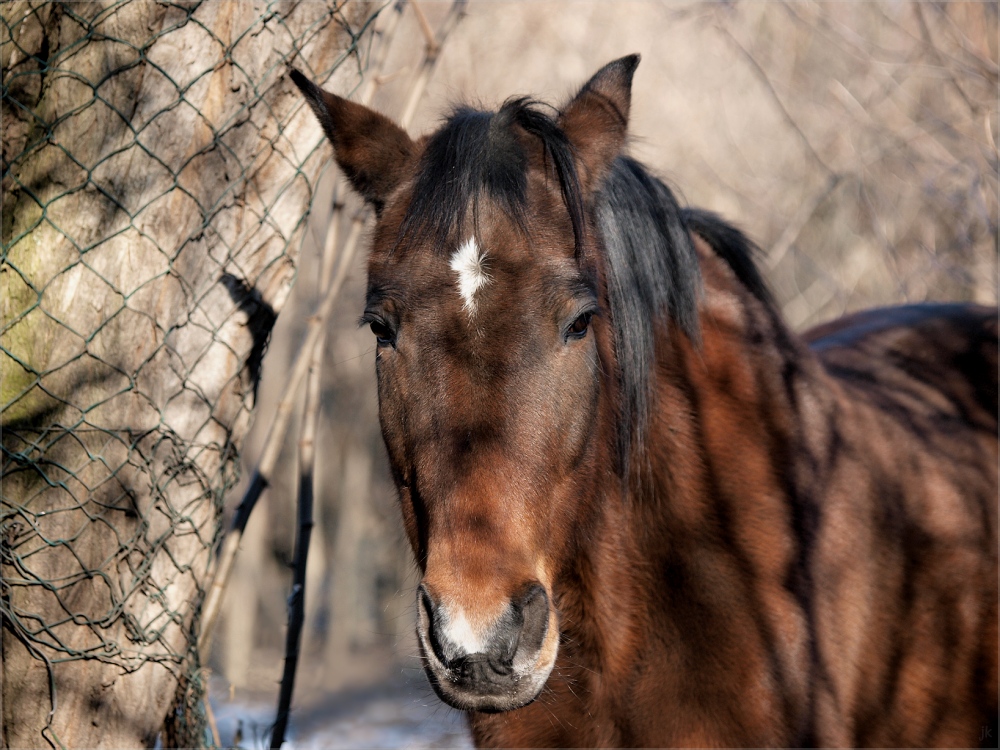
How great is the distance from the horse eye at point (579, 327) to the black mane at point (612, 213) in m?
0.23

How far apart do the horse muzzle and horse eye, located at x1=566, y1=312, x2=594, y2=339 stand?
675mm

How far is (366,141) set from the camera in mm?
2568

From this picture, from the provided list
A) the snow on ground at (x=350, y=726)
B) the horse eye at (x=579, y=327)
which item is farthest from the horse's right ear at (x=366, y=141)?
the snow on ground at (x=350, y=726)

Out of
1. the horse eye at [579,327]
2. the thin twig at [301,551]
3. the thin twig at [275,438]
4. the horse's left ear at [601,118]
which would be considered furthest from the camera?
the thin twig at [301,551]

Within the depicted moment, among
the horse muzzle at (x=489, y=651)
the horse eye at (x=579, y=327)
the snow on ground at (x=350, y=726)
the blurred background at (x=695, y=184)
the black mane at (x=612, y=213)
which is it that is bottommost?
the horse muzzle at (x=489, y=651)

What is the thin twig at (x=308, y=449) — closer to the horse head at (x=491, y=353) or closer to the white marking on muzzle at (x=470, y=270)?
the horse head at (x=491, y=353)

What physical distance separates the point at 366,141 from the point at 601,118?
2.35ft

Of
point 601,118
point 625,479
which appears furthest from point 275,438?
point 601,118

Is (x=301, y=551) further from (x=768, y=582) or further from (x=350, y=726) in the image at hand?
(x=350, y=726)

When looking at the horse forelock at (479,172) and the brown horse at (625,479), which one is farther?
the horse forelock at (479,172)

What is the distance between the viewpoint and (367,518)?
18.0 metres

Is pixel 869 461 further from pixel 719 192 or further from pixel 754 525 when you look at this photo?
pixel 719 192

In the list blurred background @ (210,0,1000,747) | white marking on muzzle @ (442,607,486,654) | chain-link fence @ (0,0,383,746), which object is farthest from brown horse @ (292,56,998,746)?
blurred background @ (210,0,1000,747)

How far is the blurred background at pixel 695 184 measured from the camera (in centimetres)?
815
